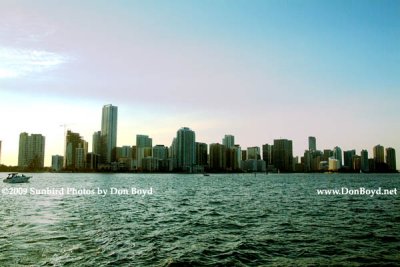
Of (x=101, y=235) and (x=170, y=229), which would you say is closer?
(x=101, y=235)

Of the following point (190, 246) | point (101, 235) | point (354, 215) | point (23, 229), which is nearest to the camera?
point (190, 246)

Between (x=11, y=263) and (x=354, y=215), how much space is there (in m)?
36.4

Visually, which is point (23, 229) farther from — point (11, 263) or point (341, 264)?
point (341, 264)

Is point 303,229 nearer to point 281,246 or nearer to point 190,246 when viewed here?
point 281,246

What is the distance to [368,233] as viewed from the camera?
30594 mm

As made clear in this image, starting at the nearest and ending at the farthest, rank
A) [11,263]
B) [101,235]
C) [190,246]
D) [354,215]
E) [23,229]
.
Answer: [11,263]
[190,246]
[101,235]
[23,229]
[354,215]

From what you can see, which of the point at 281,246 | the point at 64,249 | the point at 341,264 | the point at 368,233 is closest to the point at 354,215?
the point at 368,233

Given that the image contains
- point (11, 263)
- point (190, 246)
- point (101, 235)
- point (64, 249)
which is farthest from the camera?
point (101, 235)

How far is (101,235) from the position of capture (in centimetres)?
2936

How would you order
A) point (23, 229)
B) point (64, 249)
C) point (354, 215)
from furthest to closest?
1. point (354, 215)
2. point (23, 229)
3. point (64, 249)

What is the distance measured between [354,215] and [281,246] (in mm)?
20829

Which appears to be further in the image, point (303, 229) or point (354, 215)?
point (354, 215)

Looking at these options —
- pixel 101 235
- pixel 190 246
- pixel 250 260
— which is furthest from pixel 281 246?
pixel 101 235

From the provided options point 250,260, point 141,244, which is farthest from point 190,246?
point 250,260
